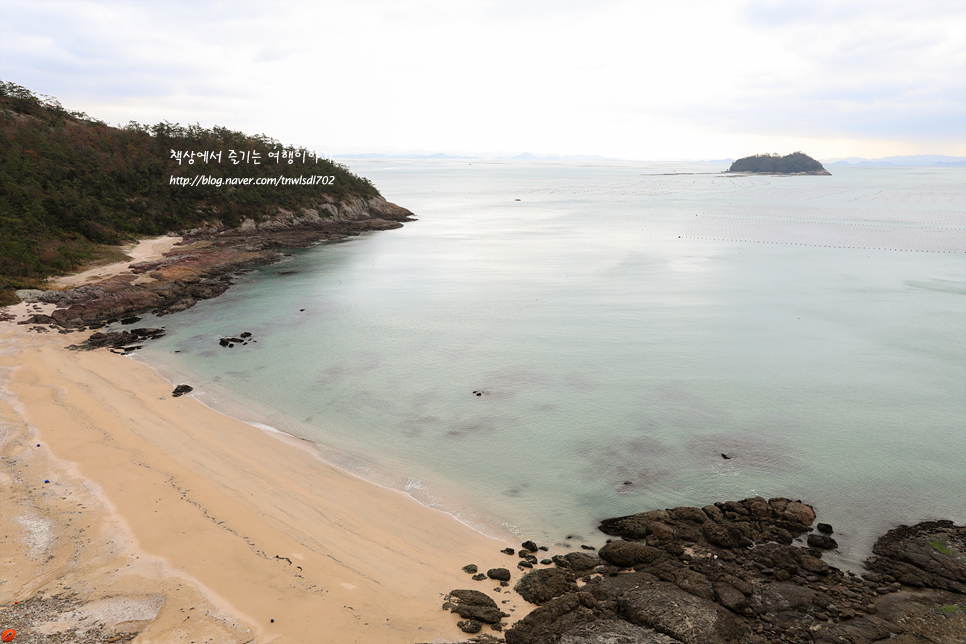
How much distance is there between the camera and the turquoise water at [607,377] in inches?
632

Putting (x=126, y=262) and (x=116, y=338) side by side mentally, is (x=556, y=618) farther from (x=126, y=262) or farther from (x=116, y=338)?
(x=126, y=262)

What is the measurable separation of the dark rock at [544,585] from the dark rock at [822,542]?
6293 mm

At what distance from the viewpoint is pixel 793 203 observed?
11131 centimetres

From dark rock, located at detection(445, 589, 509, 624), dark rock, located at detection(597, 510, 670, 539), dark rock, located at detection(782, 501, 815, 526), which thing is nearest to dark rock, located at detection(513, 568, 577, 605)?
dark rock, located at detection(445, 589, 509, 624)

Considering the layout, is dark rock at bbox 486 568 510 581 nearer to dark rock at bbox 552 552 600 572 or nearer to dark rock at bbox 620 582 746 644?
dark rock at bbox 552 552 600 572

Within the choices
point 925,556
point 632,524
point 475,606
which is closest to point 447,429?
point 632,524

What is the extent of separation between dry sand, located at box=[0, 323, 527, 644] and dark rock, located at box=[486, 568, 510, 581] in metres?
0.25

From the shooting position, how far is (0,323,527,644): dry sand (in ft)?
32.1

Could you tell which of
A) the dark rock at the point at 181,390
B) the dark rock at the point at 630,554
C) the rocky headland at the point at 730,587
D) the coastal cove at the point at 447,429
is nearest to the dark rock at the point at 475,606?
the rocky headland at the point at 730,587

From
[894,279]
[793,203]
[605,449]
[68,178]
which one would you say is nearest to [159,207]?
[68,178]

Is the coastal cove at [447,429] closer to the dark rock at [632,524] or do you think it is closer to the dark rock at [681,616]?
the dark rock at [632,524]

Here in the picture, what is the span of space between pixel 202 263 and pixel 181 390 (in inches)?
1091

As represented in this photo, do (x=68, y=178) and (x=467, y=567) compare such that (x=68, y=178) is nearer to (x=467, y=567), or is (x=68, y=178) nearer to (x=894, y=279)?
(x=467, y=567)

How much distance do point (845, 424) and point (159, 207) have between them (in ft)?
205
